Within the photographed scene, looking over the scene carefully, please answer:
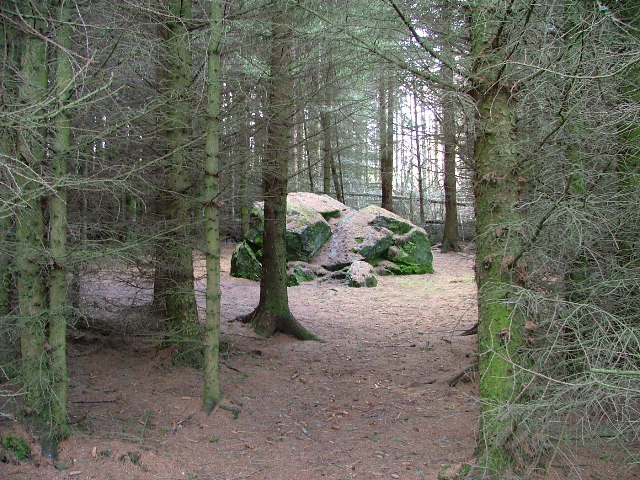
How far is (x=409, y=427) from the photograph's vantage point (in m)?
5.97

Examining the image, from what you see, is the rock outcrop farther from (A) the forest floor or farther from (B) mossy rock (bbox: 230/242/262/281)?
(A) the forest floor

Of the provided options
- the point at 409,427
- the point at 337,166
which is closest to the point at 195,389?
the point at 409,427

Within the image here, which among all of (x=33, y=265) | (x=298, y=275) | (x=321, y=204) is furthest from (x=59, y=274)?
(x=321, y=204)

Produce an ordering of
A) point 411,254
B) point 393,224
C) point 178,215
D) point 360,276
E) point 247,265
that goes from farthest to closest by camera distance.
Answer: point 393,224, point 411,254, point 360,276, point 247,265, point 178,215

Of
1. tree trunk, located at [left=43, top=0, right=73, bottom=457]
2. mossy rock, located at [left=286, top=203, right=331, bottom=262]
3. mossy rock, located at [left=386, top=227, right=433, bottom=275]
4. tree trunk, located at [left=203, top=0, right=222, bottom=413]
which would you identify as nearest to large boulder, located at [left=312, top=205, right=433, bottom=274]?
mossy rock, located at [left=386, top=227, right=433, bottom=275]

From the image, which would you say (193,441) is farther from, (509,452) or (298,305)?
(298,305)

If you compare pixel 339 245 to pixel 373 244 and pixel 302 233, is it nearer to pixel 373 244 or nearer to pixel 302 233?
pixel 373 244

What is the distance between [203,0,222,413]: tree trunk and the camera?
585cm

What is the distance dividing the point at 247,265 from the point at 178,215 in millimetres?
7318

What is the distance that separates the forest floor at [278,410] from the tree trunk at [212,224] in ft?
1.31

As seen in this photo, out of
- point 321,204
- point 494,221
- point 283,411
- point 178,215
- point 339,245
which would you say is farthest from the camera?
point 321,204

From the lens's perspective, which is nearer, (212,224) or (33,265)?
(33,265)

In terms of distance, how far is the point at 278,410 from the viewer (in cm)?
640

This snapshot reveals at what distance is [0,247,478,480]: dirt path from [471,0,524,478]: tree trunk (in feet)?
2.03
